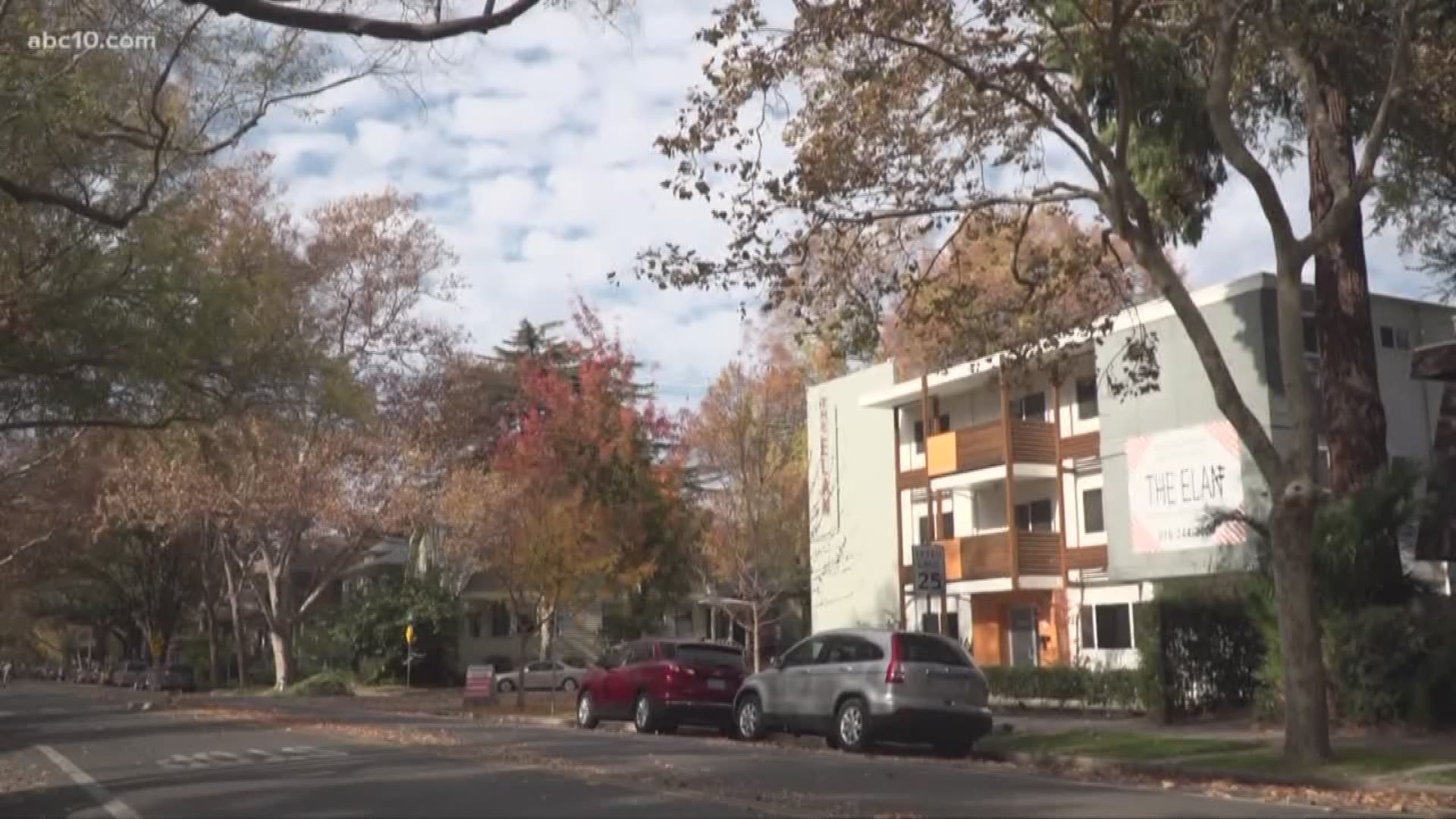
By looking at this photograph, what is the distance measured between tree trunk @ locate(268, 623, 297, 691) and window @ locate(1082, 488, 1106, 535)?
2775cm

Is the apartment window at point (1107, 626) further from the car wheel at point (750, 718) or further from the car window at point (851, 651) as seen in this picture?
the car window at point (851, 651)

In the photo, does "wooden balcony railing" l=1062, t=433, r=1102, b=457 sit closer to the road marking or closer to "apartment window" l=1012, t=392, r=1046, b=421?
"apartment window" l=1012, t=392, r=1046, b=421

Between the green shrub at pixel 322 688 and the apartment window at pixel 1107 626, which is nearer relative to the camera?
the apartment window at pixel 1107 626

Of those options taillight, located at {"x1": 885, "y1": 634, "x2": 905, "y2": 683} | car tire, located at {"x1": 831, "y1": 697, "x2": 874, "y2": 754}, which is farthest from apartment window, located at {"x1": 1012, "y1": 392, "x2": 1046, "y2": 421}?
taillight, located at {"x1": 885, "y1": 634, "x2": 905, "y2": 683}

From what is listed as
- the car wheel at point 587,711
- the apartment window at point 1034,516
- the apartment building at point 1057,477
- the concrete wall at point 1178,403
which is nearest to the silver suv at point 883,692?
the apartment building at point 1057,477

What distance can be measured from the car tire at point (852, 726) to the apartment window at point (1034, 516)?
62.4 feet

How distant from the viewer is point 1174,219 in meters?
24.6

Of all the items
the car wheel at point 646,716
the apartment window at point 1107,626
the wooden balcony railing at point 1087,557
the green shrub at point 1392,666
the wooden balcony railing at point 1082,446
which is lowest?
the car wheel at point 646,716

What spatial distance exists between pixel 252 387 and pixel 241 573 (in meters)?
32.2

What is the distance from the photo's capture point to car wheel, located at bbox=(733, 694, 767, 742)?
22.4 m

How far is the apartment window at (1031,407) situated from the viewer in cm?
3919

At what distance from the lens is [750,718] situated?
893 inches

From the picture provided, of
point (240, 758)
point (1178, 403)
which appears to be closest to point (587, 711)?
point (240, 758)

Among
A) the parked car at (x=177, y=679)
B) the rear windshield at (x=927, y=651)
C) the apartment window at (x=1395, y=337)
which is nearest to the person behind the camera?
the rear windshield at (x=927, y=651)
